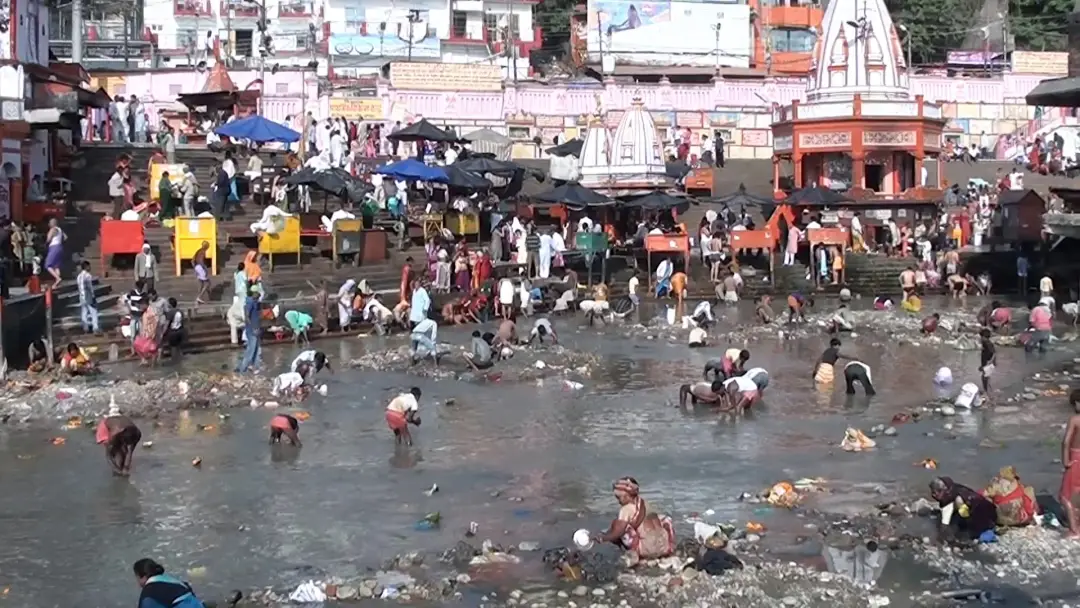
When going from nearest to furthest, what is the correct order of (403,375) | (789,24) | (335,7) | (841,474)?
(841,474) → (403,375) → (335,7) → (789,24)

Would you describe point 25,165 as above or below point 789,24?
below

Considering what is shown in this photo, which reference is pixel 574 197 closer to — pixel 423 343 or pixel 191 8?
pixel 423 343

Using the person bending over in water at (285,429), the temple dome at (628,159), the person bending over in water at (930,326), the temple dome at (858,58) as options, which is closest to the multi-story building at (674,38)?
the temple dome at (858,58)

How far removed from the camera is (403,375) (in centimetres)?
1944

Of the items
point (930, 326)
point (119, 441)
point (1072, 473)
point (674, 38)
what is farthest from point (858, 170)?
point (119, 441)

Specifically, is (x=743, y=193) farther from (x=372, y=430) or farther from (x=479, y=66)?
(x=372, y=430)

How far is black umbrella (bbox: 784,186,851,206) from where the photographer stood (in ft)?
108

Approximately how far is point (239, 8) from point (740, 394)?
42.8 meters

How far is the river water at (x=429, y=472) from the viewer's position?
10602 mm

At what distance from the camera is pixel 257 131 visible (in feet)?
96.7

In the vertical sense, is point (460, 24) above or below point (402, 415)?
above

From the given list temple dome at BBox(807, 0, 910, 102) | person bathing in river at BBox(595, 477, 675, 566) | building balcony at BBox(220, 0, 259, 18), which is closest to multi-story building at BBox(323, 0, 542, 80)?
building balcony at BBox(220, 0, 259, 18)

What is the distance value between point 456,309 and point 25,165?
30.2ft

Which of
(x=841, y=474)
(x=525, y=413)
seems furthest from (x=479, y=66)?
(x=841, y=474)
